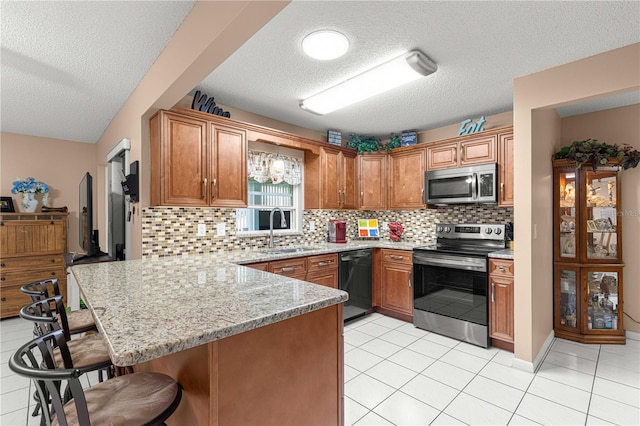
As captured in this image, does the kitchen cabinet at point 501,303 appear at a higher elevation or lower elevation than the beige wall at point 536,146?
lower

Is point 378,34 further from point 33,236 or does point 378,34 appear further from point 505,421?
point 33,236

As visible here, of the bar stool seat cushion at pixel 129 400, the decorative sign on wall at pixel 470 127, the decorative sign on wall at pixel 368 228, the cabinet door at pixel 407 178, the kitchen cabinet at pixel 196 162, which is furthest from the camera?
the decorative sign on wall at pixel 368 228

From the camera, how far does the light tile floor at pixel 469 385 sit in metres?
2.00

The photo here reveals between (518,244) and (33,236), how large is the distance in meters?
5.59

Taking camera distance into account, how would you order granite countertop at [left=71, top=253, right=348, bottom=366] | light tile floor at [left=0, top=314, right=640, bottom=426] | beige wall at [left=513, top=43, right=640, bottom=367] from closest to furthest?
granite countertop at [left=71, top=253, right=348, bottom=366] → light tile floor at [left=0, top=314, right=640, bottom=426] → beige wall at [left=513, top=43, right=640, bottom=367]

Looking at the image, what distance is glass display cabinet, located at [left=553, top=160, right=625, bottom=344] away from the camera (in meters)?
3.20

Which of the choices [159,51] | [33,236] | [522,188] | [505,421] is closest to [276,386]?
[505,421]

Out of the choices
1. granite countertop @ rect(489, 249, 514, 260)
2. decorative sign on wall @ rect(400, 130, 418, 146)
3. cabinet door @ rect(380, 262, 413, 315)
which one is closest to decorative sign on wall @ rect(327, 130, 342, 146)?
decorative sign on wall @ rect(400, 130, 418, 146)

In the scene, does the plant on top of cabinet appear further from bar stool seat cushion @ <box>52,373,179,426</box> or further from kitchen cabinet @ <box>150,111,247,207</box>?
bar stool seat cushion @ <box>52,373,179,426</box>

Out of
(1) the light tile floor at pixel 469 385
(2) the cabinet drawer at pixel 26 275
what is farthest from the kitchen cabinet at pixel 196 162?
(2) the cabinet drawer at pixel 26 275

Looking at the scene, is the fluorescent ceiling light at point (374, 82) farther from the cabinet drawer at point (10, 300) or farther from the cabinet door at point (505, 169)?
the cabinet drawer at point (10, 300)

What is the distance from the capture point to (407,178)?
13.8 feet

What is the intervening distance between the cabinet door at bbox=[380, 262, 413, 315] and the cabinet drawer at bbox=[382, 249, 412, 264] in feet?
0.17

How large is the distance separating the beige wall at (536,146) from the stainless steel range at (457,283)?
421 millimetres
